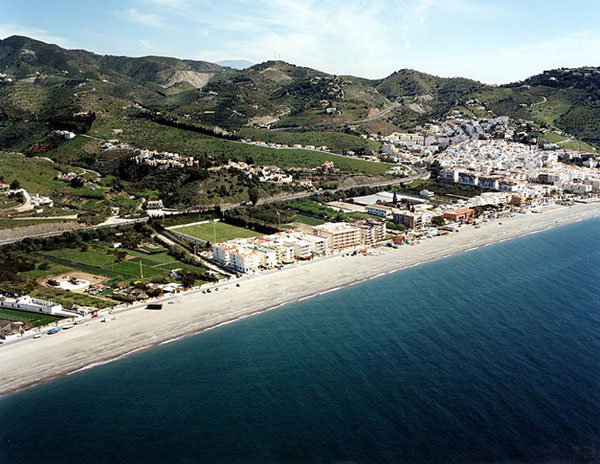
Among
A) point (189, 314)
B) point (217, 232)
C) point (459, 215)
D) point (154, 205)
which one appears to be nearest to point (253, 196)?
point (217, 232)

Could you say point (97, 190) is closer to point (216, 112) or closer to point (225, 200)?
point (225, 200)

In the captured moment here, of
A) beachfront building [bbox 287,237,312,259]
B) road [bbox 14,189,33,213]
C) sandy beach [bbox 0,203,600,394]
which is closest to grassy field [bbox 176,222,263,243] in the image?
beachfront building [bbox 287,237,312,259]

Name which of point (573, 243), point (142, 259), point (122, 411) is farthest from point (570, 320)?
point (142, 259)

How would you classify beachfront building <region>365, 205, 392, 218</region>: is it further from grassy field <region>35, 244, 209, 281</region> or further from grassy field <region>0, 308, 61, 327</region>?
grassy field <region>0, 308, 61, 327</region>

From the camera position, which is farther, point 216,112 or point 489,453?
point 216,112

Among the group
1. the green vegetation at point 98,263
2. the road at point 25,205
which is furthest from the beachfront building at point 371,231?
the road at point 25,205
